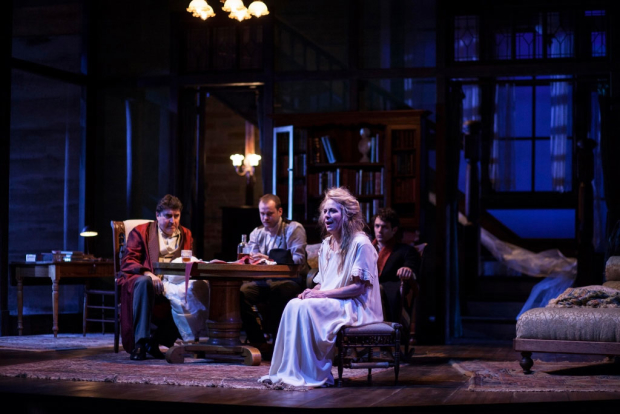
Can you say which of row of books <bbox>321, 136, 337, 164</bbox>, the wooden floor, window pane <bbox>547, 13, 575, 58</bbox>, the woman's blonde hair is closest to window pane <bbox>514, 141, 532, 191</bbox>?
window pane <bbox>547, 13, 575, 58</bbox>

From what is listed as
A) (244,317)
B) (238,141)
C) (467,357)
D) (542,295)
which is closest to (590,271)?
(542,295)

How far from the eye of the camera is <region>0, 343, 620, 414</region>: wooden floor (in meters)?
4.34

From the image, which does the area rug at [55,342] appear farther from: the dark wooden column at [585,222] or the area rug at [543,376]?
the dark wooden column at [585,222]

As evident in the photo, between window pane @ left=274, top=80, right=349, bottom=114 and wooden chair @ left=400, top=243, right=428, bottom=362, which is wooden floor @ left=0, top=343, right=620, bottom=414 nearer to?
wooden chair @ left=400, top=243, right=428, bottom=362

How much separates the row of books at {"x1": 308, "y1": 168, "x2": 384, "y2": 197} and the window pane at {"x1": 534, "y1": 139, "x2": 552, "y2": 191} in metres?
5.95

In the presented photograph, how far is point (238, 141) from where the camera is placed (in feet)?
44.3

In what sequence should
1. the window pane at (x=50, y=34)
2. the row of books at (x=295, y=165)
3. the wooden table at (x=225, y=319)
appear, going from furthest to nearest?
the window pane at (x=50, y=34)
the row of books at (x=295, y=165)
the wooden table at (x=225, y=319)

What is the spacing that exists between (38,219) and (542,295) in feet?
18.6

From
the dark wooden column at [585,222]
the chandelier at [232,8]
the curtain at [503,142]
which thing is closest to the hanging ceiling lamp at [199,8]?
the chandelier at [232,8]

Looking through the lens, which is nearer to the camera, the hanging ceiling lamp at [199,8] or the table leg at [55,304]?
the hanging ceiling lamp at [199,8]

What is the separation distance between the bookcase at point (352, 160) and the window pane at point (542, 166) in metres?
5.74

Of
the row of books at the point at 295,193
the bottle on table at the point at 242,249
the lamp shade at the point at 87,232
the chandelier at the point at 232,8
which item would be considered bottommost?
the bottle on table at the point at 242,249

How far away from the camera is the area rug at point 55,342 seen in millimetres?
7379

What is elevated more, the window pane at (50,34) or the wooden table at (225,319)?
the window pane at (50,34)
